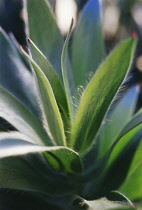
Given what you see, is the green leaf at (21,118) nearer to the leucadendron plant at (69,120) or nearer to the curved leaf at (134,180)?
the leucadendron plant at (69,120)

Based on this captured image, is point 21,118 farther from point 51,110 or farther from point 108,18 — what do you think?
point 108,18

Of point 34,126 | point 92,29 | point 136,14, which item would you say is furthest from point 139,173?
point 136,14

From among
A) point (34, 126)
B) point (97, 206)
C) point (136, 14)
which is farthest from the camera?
point (136, 14)

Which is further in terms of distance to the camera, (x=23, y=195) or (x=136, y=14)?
(x=136, y=14)

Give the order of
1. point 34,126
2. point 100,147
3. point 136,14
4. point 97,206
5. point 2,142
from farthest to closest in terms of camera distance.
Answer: point 136,14 < point 100,147 < point 34,126 < point 97,206 < point 2,142

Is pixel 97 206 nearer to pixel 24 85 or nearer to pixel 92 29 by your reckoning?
pixel 24 85

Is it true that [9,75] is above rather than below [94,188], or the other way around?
above

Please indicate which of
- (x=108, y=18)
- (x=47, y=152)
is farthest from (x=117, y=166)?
(x=108, y=18)
